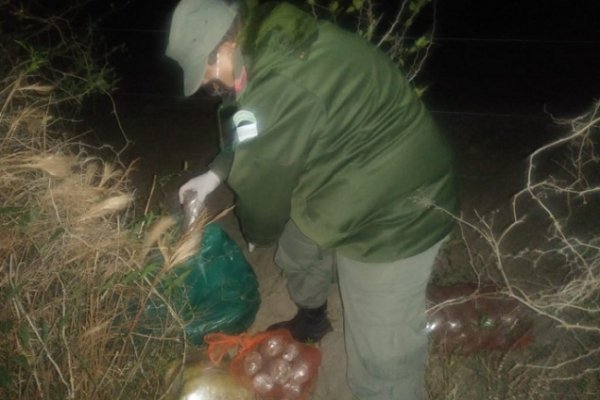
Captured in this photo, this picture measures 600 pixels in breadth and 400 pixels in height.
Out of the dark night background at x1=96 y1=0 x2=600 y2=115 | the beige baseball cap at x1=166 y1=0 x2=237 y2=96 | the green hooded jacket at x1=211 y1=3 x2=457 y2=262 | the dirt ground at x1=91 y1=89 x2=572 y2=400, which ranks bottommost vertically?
the dark night background at x1=96 y1=0 x2=600 y2=115

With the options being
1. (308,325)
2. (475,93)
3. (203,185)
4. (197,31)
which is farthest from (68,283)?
(475,93)

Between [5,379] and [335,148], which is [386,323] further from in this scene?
[5,379]

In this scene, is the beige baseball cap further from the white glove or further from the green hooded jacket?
the white glove

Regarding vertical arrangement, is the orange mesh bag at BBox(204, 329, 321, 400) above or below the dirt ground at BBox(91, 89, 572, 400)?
above

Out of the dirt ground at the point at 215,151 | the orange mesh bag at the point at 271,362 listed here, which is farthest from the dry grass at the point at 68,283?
the dirt ground at the point at 215,151

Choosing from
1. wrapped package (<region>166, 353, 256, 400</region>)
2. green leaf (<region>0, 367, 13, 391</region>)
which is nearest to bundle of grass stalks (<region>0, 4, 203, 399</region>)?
green leaf (<region>0, 367, 13, 391</region>)

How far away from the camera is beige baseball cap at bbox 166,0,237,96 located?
158 centimetres

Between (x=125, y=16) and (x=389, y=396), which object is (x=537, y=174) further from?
(x=125, y=16)

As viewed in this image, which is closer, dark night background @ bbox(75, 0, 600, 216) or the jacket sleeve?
the jacket sleeve

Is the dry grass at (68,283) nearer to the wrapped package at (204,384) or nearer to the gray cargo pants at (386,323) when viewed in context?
the wrapped package at (204,384)

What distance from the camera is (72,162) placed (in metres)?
2.03

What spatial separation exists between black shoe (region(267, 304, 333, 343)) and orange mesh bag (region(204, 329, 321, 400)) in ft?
0.61

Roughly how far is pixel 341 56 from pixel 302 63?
5.6 inches

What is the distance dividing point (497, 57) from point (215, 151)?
3.59m
